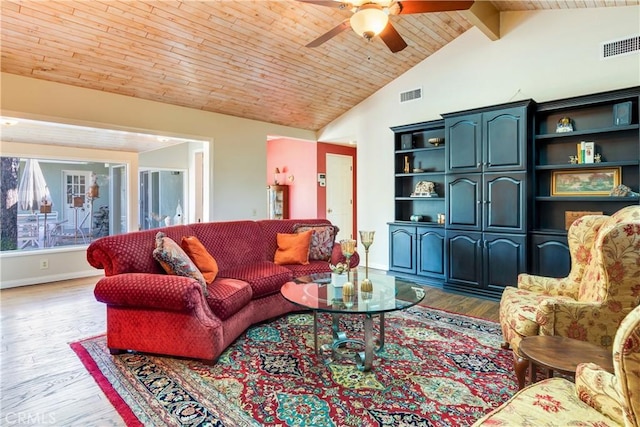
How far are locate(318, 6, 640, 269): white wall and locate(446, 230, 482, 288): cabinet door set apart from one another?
1.40 meters

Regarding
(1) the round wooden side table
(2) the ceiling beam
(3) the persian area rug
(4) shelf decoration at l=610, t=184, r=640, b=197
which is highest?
(2) the ceiling beam

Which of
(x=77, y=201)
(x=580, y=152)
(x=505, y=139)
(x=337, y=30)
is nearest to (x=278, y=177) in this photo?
(x=77, y=201)

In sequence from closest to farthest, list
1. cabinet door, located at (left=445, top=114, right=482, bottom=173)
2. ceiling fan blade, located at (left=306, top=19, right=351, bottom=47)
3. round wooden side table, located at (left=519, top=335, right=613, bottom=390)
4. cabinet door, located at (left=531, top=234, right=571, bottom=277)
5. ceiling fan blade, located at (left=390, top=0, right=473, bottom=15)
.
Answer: round wooden side table, located at (left=519, top=335, right=613, bottom=390), ceiling fan blade, located at (left=390, top=0, right=473, bottom=15), ceiling fan blade, located at (left=306, top=19, right=351, bottom=47), cabinet door, located at (left=531, top=234, right=571, bottom=277), cabinet door, located at (left=445, top=114, right=482, bottom=173)

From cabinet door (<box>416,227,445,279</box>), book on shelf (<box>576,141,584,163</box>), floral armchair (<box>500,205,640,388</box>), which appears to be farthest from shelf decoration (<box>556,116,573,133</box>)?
floral armchair (<box>500,205,640,388</box>)

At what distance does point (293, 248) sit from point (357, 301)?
1666 millimetres

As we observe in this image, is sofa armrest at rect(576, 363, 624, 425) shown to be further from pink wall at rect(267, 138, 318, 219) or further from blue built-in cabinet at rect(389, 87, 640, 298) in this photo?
pink wall at rect(267, 138, 318, 219)

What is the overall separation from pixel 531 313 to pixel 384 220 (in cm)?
368

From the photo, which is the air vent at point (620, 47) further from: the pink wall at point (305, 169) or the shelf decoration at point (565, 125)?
the pink wall at point (305, 169)

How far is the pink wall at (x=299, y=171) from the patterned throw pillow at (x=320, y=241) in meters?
2.82

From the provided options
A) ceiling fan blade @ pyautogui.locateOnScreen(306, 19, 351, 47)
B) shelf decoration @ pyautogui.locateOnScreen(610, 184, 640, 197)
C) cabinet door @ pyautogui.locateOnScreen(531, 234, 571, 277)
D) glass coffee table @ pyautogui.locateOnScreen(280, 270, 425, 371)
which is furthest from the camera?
cabinet door @ pyautogui.locateOnScreen(531, 234, 571, 277)

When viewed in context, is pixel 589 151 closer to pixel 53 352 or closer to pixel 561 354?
pixel 561 354

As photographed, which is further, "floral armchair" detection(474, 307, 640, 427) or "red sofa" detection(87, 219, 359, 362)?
"red sofa" detection(87, 219, 359, 362)

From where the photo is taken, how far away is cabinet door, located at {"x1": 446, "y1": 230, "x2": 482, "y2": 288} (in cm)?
435

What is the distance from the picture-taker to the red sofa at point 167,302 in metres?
2.43
